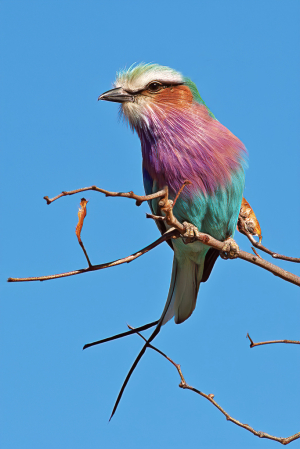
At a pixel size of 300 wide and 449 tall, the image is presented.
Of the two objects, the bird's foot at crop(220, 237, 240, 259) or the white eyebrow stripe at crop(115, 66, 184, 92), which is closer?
the bird's foot at crop(220, 237, 240, 259)

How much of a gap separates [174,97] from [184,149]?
1.48 ft

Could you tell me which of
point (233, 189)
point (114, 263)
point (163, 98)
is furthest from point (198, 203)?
point (114, 263)

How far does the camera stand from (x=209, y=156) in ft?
11.0

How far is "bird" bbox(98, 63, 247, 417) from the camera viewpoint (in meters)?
3.33

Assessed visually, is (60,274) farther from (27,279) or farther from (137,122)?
(137,122)

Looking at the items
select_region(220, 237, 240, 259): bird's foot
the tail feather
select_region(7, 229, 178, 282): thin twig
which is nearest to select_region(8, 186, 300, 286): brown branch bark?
select_region(7, 229, 178, 282): thin twig

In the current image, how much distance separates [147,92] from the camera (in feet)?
11.7

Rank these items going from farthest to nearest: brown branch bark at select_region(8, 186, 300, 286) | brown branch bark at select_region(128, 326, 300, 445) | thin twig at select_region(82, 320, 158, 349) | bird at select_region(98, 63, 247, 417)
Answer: bird at select_region(98, 63, 247, 417) → thin twig at select_region(82, 320, 158, 349) → brown branch bark at select_region(128, 326, 300, 445) → brown branch bark at select_region(8, 186, 300, 286)

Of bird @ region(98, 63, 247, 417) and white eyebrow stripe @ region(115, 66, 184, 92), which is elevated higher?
white eyebrow stripe @ region(115, 66, 184, 92)

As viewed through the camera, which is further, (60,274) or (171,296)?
(171,296)

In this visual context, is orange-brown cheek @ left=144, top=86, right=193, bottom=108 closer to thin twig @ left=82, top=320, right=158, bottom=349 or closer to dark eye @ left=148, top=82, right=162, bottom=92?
dark eye @ left=148, top=82, right=162, bottom=92

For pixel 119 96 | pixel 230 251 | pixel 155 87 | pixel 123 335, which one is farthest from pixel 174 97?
pixel 123 335

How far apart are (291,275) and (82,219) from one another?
48.1 inches

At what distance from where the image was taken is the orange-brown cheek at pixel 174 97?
3.52 m
